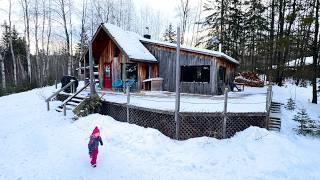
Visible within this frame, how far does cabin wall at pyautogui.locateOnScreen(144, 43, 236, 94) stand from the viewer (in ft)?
52.6

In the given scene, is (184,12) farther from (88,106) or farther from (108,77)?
(88,106)

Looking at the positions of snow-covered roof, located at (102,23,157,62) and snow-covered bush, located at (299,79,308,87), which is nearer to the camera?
snow-covered roof, located at (102,23,157,62)

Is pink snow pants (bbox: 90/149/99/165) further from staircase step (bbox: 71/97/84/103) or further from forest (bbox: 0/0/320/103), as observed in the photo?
forest (bbox: 0/0/320/103)

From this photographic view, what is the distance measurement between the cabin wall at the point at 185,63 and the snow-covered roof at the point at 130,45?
2.15 ft

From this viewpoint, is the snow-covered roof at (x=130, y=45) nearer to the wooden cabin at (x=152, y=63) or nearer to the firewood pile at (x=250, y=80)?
the wooden cabin at (x=152, y=63)

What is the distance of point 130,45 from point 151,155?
10.6 m

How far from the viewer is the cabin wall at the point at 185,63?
52.6 feet

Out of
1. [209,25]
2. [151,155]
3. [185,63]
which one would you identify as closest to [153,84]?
[185,63]

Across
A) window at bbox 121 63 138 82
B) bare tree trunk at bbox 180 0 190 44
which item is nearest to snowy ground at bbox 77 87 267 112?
window at bbox 121 63 138 82

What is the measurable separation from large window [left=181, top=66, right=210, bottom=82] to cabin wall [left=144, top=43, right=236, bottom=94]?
11.0 inches

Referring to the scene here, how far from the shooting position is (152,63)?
720 inches

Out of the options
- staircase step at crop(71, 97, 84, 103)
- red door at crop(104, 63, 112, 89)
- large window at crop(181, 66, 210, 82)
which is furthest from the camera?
red door at crop(104, 63, 112, 89)

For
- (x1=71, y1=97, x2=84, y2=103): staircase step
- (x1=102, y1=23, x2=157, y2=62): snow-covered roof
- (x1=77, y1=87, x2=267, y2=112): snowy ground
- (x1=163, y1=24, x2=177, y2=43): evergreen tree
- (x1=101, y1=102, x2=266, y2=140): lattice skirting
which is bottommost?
(x1=101, y1=102, x2=266, y2=140): lattice skirting

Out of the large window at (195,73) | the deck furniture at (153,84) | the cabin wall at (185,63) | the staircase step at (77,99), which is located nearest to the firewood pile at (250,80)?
the cabin wall at (185,63)
